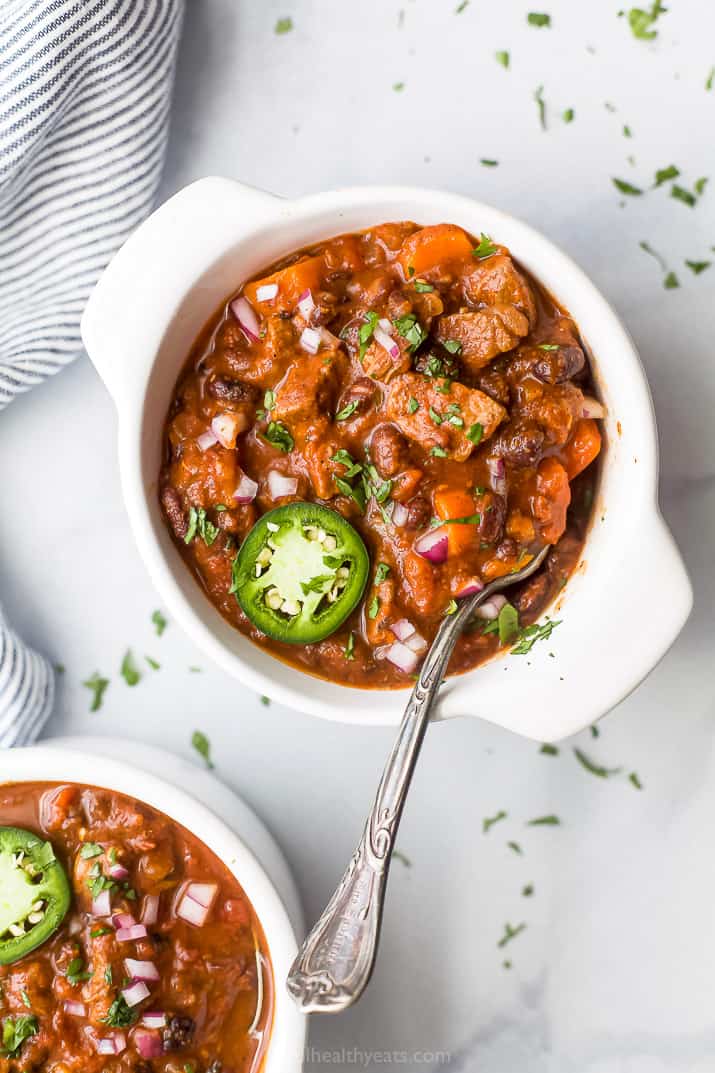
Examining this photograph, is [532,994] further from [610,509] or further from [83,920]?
[610,509]

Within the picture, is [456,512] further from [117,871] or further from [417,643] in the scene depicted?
[117,871]

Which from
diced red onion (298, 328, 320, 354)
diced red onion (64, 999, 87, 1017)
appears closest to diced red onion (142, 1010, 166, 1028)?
diced red onion (64, 999, 87, 1017)

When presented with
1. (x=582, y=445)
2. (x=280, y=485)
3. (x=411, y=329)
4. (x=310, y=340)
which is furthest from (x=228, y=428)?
(x=582, y=445)

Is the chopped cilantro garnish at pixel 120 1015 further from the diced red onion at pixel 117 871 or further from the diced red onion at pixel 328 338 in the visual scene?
the diced red onion at pixel 328 338

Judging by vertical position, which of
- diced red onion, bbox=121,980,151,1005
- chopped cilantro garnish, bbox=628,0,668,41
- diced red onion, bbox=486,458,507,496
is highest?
chopped cilantro garnish, bbox=628,0,668,41

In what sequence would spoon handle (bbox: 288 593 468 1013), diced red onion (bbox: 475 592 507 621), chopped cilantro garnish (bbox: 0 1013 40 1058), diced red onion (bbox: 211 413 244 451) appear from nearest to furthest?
spoon handle (bbox: 288 593 468 1013), diced red onion (bbox: 211 413 244 451), diced red onion (bbox: 475 592 507 621), chopped cilantro garnish (bbox: 0 1013 40 1058)

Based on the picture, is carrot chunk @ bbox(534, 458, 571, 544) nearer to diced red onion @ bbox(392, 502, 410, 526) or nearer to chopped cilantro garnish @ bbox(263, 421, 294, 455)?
diced red onion @ bbox(392, 502, 410, 526)
